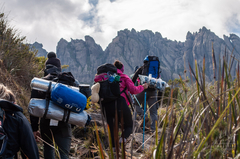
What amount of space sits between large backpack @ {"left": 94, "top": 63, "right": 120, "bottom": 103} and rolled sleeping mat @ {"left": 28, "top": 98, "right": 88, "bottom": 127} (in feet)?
3.31

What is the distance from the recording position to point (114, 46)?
120 metres

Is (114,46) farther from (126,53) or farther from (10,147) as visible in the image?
(10,147)

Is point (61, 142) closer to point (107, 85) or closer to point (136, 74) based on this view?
point (107, 85)

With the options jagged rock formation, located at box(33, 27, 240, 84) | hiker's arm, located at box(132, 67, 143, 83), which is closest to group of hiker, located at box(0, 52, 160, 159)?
hiker's arm, located at box(132, 67, 143, 83)

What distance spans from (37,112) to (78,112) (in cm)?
52

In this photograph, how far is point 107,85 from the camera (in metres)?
3.57

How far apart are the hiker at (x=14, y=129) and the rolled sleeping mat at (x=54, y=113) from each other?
0.89ft

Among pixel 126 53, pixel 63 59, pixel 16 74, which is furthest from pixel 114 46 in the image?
pixel 16 74

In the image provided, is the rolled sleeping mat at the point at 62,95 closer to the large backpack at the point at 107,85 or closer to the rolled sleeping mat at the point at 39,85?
the rolled sleeping mat at the point at 39,85

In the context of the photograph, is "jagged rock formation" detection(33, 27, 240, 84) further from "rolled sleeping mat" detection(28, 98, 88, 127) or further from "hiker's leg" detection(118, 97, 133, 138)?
"rolled sleeping mat" detection(28, 98, 88, 127)

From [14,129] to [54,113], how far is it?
512 millimetres

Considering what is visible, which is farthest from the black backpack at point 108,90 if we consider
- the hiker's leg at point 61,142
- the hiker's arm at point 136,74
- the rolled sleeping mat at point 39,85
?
the hiker's arm at point 136,74

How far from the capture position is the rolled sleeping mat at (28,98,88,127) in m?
2.33

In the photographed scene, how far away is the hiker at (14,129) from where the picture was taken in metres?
1.92
